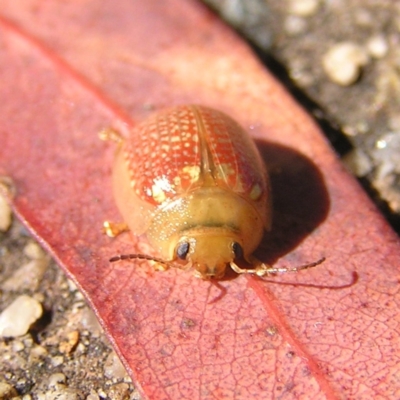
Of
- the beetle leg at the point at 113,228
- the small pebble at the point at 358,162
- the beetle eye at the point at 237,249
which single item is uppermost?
the small pebble at the point at 358,162

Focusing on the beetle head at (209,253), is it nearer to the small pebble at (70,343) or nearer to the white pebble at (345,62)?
the small pebble at (70,343)

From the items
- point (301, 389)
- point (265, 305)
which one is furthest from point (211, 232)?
point (301, 389)

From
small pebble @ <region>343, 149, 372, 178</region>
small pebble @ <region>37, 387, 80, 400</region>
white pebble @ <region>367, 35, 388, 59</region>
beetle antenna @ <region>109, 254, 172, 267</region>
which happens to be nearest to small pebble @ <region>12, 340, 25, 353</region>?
small pebble @ <region>37, 387, 80, 400</region>

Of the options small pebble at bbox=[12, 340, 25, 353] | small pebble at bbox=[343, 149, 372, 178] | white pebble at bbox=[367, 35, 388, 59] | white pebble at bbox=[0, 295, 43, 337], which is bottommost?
small pebble at bbox=[12, 340, 25, 353]

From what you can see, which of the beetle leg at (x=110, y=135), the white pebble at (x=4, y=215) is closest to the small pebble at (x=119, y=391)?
the white pebble at (x=4, y=215)

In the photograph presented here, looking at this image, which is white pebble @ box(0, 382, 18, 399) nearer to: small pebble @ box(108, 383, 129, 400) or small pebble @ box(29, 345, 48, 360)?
small pebble @ box(29, 345, 48, 360)

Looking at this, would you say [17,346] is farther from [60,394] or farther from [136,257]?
[136,257]
